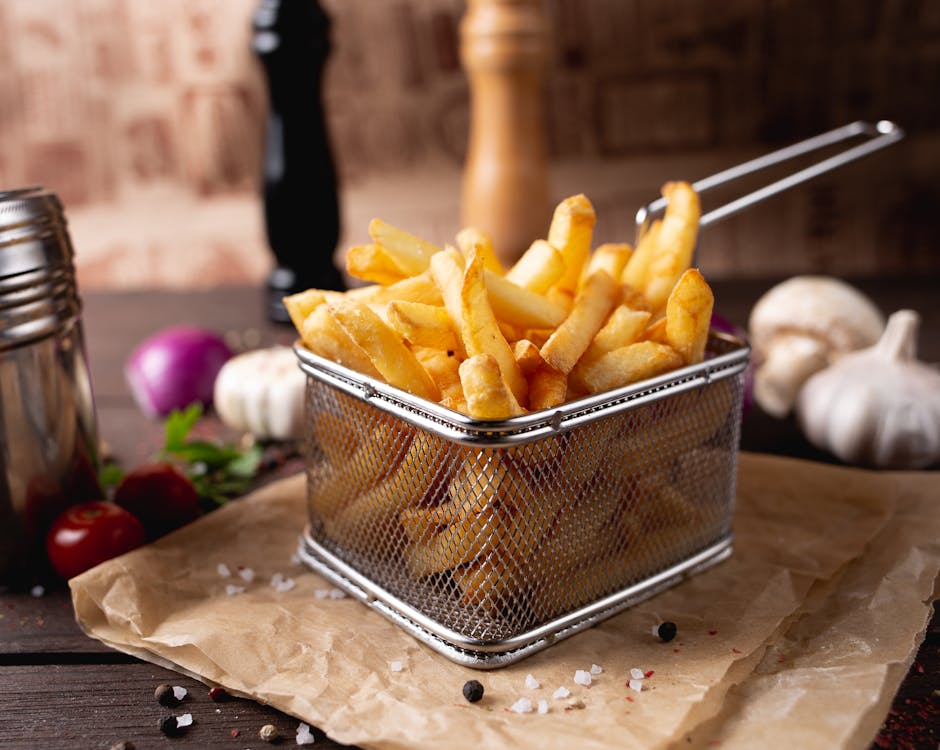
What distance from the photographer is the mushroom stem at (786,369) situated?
1.93 metres

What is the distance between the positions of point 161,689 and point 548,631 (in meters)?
0.44

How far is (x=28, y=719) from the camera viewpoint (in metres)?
1.08

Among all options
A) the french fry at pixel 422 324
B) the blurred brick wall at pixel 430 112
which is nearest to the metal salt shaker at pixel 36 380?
the french fry at pixel 422 324

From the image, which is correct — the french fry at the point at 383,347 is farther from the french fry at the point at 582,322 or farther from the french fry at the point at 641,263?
the french fry at the point at 641,263

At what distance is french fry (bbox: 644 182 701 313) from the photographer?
51.1 inches

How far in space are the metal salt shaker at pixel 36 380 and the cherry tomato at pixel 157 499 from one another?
0.07 m

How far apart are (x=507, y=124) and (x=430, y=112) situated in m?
0.63

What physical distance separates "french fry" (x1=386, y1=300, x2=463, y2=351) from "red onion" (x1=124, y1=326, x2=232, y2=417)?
3.30 feet

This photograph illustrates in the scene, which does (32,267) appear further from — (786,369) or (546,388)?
(786,369)

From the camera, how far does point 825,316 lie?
75.4 inches

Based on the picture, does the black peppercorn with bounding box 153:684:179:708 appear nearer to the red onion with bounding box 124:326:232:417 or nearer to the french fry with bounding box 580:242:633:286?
the french fry with bounding box 580:242:633:286

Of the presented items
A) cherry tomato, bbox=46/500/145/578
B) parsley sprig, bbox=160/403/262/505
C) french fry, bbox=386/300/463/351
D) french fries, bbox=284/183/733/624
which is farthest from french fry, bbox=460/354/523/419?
parsley sprig, bbox=160/403/262/505

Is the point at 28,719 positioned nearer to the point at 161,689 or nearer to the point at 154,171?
the point at 161,689

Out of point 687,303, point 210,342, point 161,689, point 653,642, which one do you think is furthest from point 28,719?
point 210,342
